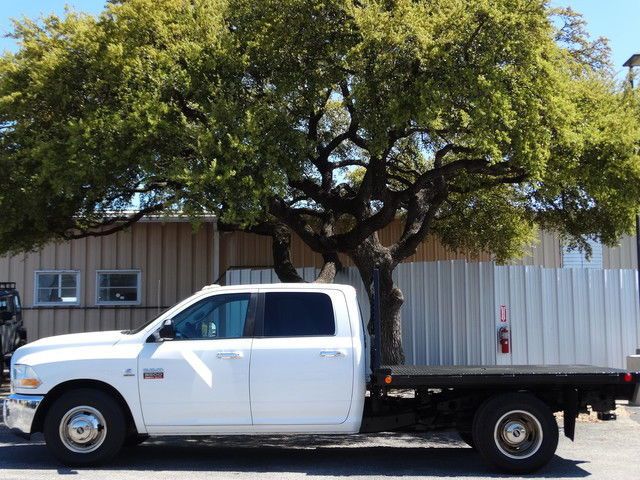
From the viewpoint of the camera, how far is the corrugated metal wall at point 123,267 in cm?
1848

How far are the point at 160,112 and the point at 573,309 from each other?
8.28m

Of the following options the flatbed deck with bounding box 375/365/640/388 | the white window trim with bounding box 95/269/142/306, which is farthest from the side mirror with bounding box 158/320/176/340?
the white window trim with bounding box 95/269/142/306

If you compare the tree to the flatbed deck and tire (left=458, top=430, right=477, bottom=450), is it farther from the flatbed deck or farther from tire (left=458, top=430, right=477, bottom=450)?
tire (left=458, top=430, right=477, bottom=450)

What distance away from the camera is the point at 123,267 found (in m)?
18.8

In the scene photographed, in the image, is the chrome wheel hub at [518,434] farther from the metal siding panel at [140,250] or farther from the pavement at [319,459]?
the metal siding panel at [140,250]

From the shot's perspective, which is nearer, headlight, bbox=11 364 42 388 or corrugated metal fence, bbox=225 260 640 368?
headlight, bbox=11 364 42 388

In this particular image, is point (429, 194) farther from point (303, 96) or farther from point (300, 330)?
point (300, 330)

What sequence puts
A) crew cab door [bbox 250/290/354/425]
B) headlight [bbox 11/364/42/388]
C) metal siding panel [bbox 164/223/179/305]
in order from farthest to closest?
1. metal siding panel [bbox 164/223/179/305]
2. headlight [bbox 11/364/42/388]
3. crew cab door [bbox 250/290/354/425]

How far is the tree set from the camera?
9.45 m

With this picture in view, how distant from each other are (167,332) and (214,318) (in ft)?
1.74

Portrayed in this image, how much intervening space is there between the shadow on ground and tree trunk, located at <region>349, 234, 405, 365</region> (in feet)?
8.62

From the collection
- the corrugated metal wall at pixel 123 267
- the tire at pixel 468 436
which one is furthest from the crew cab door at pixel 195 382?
the corrugated metal wall at pixel 123 267

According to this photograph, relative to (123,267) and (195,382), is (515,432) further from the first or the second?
(123,267)

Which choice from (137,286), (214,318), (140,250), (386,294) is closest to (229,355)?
(214,318)
